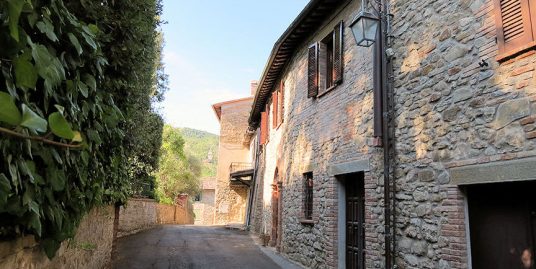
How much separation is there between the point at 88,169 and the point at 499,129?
4.40 meters

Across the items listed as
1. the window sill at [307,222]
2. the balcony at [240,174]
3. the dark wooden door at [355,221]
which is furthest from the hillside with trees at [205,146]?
the dark wooden door at [355,221]

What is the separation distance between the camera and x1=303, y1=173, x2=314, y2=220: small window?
9.97m

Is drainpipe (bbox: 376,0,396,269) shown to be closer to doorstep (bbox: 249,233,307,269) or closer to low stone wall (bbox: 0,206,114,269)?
doorstep (bbox: 249,233,307,269)

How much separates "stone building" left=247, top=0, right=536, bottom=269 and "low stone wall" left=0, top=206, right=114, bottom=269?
14.0 ft

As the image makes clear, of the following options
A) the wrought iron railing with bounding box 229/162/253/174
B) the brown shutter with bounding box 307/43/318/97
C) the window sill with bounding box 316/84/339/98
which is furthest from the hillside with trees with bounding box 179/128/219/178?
the window sill with bounding box 316/84/339/98

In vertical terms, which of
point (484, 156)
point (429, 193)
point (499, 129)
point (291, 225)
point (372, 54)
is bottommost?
point (291, 225)

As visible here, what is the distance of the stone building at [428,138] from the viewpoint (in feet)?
14.3

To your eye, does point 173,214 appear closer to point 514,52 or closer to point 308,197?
point 308,197

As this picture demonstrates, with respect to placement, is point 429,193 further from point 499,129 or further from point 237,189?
point 237,189

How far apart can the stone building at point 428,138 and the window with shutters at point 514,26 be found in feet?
0.04

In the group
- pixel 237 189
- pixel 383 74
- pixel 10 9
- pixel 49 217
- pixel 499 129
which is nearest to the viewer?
pixel 10 9

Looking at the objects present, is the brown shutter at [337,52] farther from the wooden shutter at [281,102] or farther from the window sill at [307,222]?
the wooden shutter at [281,102]

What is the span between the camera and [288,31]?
10227 millimetres

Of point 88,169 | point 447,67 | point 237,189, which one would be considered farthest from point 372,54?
point 237,189
